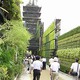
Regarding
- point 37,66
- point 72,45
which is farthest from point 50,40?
point 37,66

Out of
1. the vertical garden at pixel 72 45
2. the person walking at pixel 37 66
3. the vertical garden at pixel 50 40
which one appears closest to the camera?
the person walking at pixel 37 66

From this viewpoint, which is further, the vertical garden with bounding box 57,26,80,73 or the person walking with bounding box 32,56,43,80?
the vertical garden with bounding box 57,26,80,73

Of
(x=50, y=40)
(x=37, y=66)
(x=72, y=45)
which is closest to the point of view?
(x=37, y=66)

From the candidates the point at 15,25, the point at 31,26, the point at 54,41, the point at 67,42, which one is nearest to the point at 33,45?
the point at 31,26

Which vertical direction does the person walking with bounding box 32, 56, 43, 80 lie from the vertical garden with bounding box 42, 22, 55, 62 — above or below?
below

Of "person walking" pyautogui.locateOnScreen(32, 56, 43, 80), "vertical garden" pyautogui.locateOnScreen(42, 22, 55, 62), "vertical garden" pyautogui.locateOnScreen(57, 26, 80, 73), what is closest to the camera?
"person walking" pyautogui.locateOnScreen(32, 56, 43, 80)

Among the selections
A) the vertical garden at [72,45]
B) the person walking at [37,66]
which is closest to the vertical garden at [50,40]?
the vertical garden at [72,45]

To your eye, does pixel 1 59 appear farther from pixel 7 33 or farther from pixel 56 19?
Answer: pixel 56 19

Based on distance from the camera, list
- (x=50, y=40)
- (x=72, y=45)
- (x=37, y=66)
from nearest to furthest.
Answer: (x=37, y=66) < (x=72, y=45) < (x=50, y=40)

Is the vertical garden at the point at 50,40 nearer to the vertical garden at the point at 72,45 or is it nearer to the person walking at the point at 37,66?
the vertical garden at the point at 72,45

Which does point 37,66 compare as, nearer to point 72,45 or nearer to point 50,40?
point 72,45

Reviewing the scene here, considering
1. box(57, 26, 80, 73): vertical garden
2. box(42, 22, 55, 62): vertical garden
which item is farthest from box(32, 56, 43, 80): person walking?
box(42, 22, 55, 62): vertical garden

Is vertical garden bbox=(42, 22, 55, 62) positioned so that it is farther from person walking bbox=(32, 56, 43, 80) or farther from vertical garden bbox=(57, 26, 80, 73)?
person walking bbox=(32, 56, 43, 80)

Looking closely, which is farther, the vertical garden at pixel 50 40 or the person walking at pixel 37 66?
→ the vertical garden at pixel 50 40
